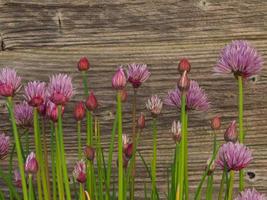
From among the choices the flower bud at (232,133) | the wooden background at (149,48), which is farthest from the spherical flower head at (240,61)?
the wooden background at (149,48)

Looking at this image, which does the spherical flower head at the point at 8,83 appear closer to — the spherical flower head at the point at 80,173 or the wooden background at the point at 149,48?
the spherical flower head at the point at 80,173

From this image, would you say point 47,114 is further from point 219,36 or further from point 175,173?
point 219,36

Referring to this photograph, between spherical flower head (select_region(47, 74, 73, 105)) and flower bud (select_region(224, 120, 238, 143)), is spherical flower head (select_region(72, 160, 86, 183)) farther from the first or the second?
flower bud (select_region(224, 120, 238, 143))

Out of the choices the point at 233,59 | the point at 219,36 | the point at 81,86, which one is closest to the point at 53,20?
the point at 81,86

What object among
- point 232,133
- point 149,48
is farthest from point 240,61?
point 149,48

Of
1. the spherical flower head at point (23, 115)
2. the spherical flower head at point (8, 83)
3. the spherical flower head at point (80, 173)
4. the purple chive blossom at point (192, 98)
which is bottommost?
the spherical flower head at point (80, 173)

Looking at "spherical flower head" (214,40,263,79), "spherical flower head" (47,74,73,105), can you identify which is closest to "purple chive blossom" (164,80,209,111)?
"spherical flower head" (214,40,263,79)
